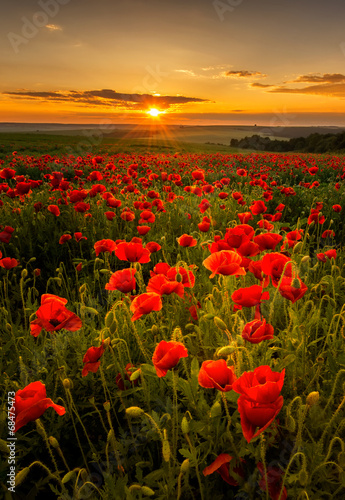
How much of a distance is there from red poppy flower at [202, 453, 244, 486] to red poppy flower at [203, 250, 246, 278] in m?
0.82

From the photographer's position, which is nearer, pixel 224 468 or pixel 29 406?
pixel 29 406

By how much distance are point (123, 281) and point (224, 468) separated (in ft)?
3.61

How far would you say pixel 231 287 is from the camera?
2.69 meters

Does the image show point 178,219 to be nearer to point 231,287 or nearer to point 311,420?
point 231,287

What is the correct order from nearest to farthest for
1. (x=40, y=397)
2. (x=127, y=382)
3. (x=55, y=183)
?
(x=40, y=397), (x=127, y=382), (x=55, y=183)

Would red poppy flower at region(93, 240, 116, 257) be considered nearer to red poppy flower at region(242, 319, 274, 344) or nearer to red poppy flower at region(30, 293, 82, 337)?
red poppy flower at region(30, 293, 82, 337)

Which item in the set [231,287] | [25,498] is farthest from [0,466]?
[231,287]

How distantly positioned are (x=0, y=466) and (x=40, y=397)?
591 millimetres

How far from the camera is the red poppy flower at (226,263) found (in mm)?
1739

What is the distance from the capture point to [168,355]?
131 cm

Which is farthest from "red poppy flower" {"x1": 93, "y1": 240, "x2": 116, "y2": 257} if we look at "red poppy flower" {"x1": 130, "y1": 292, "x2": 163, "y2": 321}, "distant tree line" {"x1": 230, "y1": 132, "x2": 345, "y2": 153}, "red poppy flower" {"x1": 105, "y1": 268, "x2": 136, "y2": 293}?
"distant tree line" {"x1": 230, "y1": 132, "x2": 345, "y2": 153}

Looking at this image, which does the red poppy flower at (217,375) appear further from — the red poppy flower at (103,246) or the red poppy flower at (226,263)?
the red poppy flower at (103,246)

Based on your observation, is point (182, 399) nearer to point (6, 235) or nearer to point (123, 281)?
point (123, 281)

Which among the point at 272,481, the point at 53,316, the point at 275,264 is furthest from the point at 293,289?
the point at 53,316
